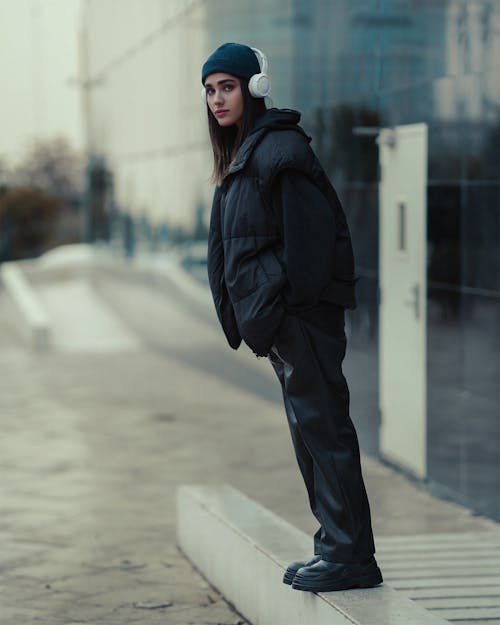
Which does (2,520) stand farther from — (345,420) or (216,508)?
(345,420)

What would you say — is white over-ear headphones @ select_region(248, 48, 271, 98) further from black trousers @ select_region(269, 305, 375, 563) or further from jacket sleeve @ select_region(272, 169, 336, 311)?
black trousers @ select_region(269, 305, 375, 563)

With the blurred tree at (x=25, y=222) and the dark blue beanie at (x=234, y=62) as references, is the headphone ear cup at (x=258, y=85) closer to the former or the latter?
the dark blue beanie at (x=234, y=62)

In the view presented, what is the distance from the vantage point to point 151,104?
18.3 meters

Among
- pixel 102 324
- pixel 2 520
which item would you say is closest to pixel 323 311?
pixel 2 520

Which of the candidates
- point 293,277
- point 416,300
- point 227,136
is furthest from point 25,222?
point 293,277

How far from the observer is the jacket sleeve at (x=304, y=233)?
4.51 metres

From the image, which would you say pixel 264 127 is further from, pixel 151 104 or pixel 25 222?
pixel 25 222

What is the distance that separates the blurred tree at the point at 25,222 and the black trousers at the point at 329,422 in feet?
140

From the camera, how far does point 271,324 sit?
459 centimetres

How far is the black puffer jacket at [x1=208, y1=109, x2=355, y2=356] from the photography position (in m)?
4.53

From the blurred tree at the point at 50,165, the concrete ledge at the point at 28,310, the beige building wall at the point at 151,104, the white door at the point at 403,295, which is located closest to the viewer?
the white door at the point at 403,295

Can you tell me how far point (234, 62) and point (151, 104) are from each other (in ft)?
45.2

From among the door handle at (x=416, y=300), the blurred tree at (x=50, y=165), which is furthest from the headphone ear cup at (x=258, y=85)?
the blurred tree at (x=50, y=165)

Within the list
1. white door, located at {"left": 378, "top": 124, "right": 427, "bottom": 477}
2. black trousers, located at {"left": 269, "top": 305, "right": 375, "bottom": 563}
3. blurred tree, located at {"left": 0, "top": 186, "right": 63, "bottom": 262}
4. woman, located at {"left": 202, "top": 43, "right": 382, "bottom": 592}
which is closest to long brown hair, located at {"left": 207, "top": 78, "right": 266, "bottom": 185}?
woman, located at {"left": 202, "top": 43, "right": 382, "bottom": 592}
